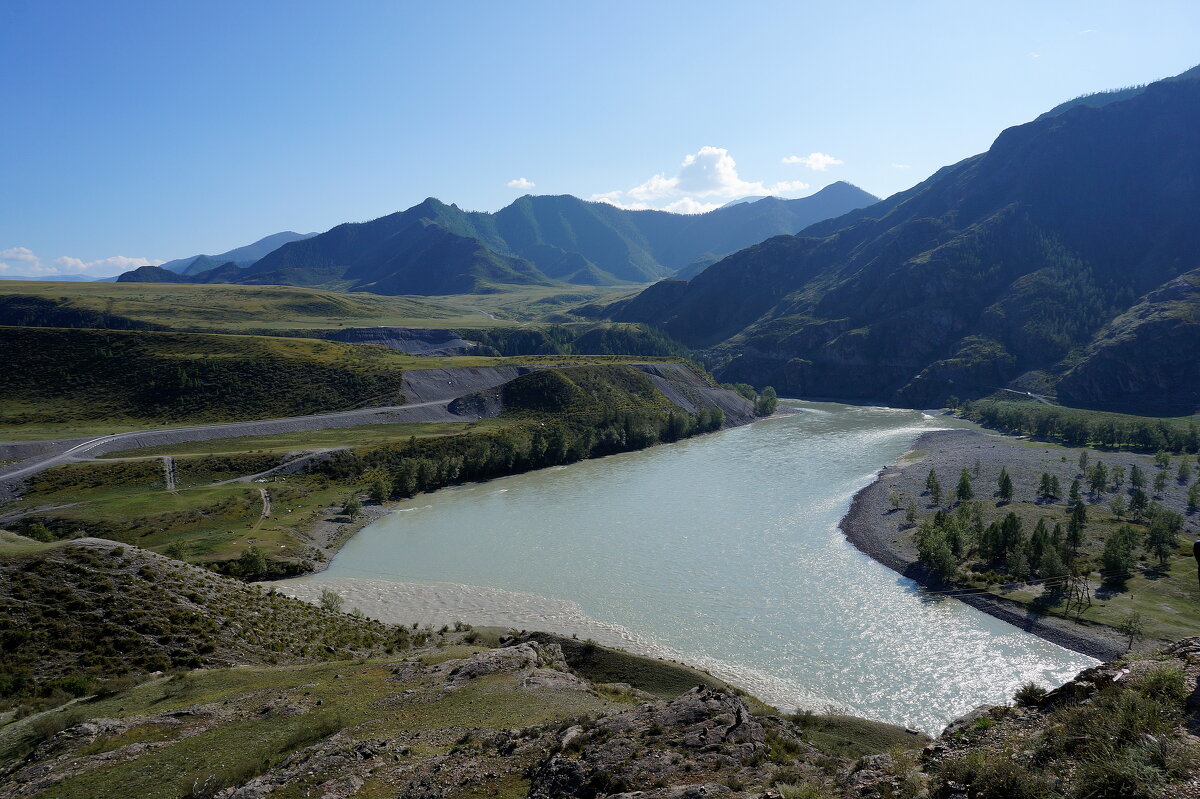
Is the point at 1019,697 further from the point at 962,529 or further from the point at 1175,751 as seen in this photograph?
the point at 962,529

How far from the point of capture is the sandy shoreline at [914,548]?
39.5 metres

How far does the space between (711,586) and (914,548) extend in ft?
74.1

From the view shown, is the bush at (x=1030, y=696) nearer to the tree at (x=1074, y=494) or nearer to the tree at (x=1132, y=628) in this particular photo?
the tree at (x=1132, y=628)

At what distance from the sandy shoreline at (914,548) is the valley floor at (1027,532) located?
3.2 inches

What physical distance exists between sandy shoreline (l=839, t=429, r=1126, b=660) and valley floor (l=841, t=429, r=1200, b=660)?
82 mm

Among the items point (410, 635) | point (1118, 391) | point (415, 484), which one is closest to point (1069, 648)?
point (410, 635)

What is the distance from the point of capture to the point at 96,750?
1873 cm

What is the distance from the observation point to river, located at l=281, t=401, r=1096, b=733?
35938mm

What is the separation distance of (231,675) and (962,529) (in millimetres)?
58184

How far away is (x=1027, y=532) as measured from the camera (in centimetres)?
5891

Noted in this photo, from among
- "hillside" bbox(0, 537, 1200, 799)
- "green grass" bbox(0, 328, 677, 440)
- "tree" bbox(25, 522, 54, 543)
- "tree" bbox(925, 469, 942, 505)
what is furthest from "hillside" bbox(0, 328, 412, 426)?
"tree" bbox(925, 469, 942, 505)

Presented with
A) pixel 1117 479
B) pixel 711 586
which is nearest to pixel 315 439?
pixel 711 586

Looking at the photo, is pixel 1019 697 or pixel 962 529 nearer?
pixel 1019 697

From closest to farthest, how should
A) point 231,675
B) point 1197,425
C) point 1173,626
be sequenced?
point 231,675 < point 1173,626 < point 1197,425
